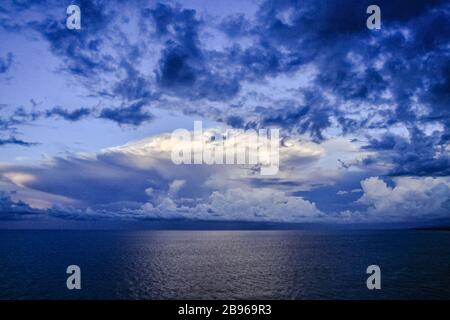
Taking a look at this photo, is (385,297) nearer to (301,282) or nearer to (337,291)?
(337,291)

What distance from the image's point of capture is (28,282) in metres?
54.0

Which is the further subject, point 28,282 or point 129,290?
point 28,282

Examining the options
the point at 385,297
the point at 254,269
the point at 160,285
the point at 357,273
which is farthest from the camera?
the point at 254,269

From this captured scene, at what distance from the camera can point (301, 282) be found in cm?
5325

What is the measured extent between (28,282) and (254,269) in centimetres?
3949
